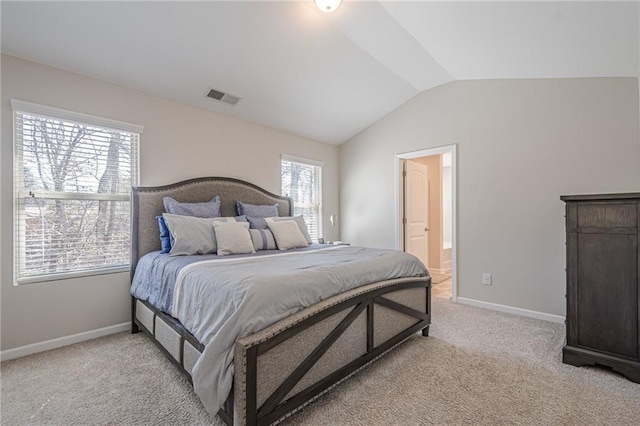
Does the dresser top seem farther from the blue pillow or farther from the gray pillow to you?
the blue pillow

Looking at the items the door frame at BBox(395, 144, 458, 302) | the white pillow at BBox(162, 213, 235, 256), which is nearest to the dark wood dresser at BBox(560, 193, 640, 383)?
the door frame at BBox(395, 144, 458, 302)

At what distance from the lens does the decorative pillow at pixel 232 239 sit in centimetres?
269

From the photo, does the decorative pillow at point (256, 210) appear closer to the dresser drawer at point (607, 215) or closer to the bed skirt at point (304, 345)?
the bed skirt at point (304, 345)

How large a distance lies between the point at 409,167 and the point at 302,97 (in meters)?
1.99

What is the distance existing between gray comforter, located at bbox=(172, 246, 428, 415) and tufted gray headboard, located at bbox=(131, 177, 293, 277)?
3.83 feet

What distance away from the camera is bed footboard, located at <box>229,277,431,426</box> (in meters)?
1.36

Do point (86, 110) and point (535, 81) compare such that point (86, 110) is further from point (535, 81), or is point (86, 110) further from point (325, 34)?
point (535, 81)

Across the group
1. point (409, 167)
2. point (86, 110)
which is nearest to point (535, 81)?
point (409, 167)

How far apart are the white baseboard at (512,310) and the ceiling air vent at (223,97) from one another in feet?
12.0

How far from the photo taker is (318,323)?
66.9 inches

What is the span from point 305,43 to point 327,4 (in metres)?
0.56

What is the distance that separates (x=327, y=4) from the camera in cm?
232

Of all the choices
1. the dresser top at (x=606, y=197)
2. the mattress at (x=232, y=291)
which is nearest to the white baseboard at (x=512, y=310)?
the dresser top at (x=606, y=197)

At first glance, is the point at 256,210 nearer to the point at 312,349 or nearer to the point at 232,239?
the point at 232,239
